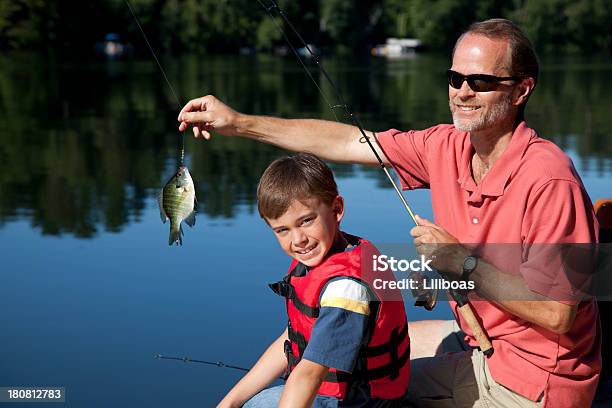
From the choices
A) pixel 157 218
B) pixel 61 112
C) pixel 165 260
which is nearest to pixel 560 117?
pixel 61 112

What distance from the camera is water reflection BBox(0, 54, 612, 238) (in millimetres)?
11273

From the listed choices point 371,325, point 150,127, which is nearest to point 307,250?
point 371,325

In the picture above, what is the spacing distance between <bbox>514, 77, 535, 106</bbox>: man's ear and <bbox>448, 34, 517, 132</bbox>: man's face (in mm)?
20

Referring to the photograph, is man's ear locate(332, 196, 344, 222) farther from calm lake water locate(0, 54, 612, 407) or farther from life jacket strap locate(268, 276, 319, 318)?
calm lake water locate(0, 54, 612, 407)

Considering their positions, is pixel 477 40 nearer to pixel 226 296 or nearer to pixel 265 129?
pixel 265 129

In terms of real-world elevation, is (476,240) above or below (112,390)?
above

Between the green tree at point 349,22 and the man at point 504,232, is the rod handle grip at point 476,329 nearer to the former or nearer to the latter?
the man at point 504,232

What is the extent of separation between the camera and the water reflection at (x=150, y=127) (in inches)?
444

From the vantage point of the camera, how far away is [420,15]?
74625 mm

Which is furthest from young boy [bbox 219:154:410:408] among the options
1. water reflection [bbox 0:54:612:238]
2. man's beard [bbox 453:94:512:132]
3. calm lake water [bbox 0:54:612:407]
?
water reflection [bbox 0:54:612:238]

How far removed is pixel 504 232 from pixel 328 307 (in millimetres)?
652

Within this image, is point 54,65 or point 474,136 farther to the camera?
point 54,65

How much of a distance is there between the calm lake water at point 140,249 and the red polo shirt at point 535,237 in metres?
2.61

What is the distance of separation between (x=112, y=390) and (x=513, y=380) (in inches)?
120
